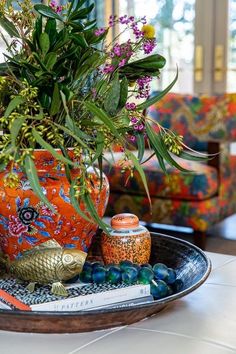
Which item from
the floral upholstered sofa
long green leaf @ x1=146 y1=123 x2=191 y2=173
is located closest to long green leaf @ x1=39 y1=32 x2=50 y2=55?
long green leaf @ x1=146 y1=123 x2=191 y2=173

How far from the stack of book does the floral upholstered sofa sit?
6.01 feet

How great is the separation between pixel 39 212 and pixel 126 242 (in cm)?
17

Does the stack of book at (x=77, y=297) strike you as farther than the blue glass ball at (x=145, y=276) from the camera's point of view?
No

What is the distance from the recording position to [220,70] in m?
4.66

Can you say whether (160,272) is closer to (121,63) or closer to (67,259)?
(67,259)

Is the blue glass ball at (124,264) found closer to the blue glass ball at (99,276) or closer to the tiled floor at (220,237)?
the blue glass ball at (99,276)

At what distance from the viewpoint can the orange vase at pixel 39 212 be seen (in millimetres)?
1076

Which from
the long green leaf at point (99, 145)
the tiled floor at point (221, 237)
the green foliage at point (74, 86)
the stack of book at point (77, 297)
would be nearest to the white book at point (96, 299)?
the stack of book at point (77, 297)

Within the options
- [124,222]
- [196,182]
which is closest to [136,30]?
[124,222]

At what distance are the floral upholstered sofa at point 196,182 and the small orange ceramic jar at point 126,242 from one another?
169cm

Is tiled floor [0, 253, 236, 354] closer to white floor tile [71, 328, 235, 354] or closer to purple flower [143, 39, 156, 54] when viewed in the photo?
white floor tile [71, 328, 235, 354]

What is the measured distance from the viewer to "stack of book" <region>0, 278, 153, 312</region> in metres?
0.93

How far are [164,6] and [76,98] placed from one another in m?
3.91

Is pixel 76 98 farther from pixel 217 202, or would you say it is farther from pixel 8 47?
pixel 217 202
